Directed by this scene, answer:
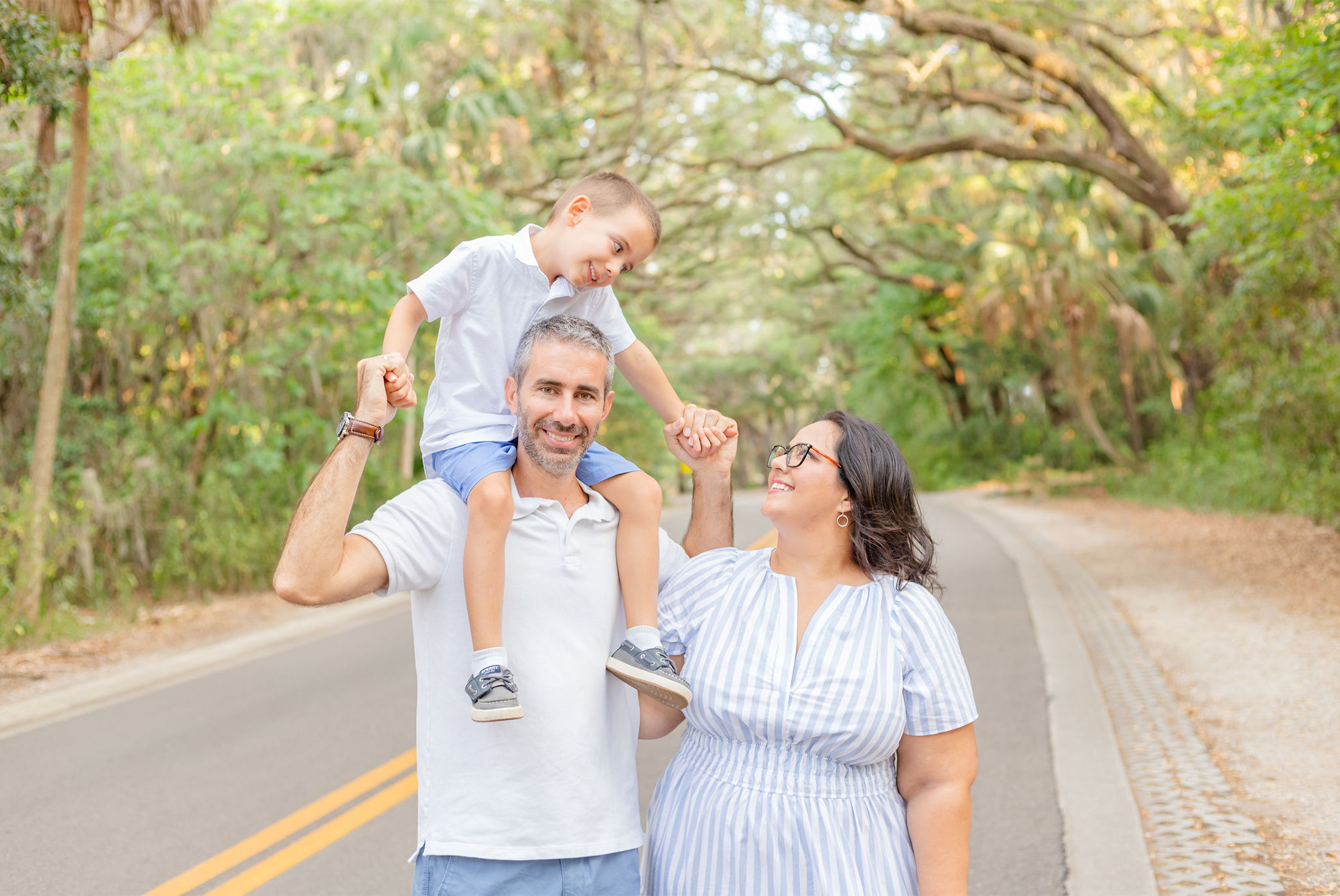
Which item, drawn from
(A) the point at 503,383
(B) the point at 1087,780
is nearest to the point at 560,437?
(A) the point at 503,383

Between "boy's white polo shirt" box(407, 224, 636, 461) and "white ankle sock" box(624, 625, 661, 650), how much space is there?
544 mm

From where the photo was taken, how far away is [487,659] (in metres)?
2.15

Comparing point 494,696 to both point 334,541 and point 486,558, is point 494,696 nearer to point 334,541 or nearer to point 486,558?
point 486,558

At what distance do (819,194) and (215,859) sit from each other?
28.8 metres

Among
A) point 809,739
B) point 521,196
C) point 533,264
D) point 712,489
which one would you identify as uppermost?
point 521,196

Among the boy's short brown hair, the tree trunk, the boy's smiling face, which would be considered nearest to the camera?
the boy's smiling face

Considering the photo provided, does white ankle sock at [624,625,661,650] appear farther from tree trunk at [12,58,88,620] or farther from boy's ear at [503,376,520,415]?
tree trunk at [12,58,88,620]

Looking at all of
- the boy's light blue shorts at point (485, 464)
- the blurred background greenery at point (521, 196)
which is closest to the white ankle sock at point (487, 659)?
the boy's light blue shorts at point (485, 464)

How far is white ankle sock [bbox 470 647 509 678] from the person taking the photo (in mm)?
2148

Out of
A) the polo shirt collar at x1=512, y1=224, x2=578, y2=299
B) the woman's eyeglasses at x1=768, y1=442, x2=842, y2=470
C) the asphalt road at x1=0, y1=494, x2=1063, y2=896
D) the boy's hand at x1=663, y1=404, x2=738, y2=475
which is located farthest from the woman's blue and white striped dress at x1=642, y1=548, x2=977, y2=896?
the asphalt road at x1=0, y1=494, x2=1063, y2=896

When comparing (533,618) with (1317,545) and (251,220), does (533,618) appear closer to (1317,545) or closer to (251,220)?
(251,220)

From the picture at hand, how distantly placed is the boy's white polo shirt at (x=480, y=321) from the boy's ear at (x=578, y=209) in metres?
0.10

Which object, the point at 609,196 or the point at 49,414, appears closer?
the point at 609,196

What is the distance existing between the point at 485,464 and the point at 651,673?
563 millimetres
